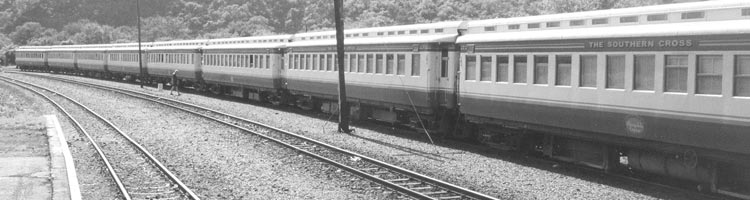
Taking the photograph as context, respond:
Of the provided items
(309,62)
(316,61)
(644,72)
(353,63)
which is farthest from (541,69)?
(309,62)

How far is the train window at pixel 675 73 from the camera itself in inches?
464

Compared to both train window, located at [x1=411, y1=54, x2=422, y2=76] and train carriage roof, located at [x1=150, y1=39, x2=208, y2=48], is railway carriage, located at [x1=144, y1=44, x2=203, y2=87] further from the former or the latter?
train window, located at [x1=411, y1=54, x2=422, y2=76]

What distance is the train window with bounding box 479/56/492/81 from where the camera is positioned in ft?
56.0

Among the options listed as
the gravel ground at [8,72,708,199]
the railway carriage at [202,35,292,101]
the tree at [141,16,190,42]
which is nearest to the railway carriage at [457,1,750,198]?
the gravel ground at [8,72,708,199]

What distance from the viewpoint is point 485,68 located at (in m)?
17.2

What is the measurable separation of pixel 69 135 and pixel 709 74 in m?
17.5

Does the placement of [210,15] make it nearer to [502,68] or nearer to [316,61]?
[316,61]

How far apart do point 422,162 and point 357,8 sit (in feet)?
373

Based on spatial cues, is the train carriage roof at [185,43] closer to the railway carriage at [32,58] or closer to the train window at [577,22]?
the railway carriage at [32,58]

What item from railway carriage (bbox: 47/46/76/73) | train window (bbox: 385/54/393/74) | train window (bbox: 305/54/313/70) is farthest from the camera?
railway carriage (bbox: 47/46/76/73)

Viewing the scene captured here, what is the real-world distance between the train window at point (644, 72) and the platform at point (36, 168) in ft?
28.8

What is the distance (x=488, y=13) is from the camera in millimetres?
107312

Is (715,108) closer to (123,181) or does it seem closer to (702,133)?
(702,133)

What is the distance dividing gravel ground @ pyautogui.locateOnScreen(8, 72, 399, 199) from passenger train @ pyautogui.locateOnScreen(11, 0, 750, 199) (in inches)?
148
